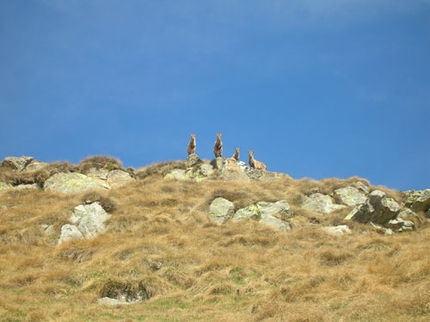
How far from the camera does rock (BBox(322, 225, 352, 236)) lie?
2248 centimetres

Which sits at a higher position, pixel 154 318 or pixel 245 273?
pixel 245 273

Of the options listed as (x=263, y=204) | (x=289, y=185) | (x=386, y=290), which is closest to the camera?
(x=386, y=290)

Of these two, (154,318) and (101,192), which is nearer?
(154,318)

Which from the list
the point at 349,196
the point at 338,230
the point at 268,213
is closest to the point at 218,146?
the point at 349,196

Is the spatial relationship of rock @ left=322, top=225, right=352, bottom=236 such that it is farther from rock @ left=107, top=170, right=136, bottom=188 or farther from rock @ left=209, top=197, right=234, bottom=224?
rock @ left=107, top=170, right=136, bottom=188

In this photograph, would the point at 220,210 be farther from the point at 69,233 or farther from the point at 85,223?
the point at 69,233

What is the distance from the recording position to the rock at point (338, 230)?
2248cm

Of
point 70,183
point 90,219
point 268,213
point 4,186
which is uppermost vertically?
point 4,186

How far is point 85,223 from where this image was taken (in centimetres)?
2323

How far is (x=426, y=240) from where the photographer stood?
63.5 ft

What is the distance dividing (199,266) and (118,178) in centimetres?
1874

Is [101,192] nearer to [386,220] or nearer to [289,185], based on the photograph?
[289,185]

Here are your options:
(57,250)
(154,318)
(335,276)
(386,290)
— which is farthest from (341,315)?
(57,250)

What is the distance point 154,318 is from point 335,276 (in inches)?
212
